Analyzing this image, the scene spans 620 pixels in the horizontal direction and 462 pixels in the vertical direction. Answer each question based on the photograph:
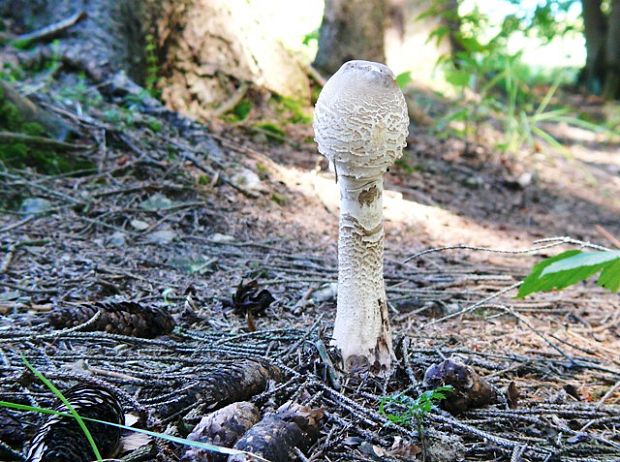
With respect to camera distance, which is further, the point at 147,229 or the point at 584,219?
the point at 584,219

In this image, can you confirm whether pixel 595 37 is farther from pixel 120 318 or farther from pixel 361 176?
pixel 120 318

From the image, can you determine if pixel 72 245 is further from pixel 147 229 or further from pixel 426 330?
pixel 426 330

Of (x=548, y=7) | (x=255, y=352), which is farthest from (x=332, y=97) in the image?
(x=548, y=7)

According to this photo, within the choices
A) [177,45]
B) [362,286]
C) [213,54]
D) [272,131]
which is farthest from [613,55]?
[362,286]

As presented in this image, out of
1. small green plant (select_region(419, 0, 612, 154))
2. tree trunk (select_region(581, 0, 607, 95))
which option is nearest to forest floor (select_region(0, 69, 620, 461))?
small green plant (select_region(419, 0, 612, 154))

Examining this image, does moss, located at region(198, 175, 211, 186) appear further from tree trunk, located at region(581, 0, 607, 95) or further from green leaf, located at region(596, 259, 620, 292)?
tree trunk, located at region(581, 0, 607, 95)

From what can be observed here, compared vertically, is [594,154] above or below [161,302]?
below

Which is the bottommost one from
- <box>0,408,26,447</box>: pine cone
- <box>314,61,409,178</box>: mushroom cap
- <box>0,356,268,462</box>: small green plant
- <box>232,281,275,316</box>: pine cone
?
<box>232,281,275,316</box>: pine cone

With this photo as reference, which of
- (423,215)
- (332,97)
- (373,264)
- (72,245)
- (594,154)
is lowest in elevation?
(594,154)
